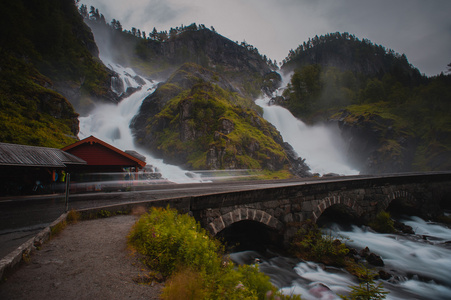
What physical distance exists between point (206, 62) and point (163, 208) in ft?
393

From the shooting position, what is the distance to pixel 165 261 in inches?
155

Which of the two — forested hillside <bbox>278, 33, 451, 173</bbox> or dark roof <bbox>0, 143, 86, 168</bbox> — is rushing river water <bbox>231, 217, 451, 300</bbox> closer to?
dark roof <bbox>0, 143, 86, 168</bbox>

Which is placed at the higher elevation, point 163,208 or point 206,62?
point 206,62

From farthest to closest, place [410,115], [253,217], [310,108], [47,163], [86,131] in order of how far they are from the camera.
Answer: [310,108] → [410,115] → [86,131] → [47,163] → [253,217]

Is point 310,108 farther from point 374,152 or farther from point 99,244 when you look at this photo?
point 99,244

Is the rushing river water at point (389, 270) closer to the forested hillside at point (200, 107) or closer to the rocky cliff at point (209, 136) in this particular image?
the forested hillside at point (200, 107)

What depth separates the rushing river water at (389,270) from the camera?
7.91 m

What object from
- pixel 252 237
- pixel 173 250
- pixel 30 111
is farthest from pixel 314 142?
pixel 173 250

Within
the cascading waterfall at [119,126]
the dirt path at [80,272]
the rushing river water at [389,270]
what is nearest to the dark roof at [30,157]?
the dirt path at [80,272]

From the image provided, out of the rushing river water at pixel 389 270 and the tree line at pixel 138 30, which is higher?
the tree line at pixel 138 30

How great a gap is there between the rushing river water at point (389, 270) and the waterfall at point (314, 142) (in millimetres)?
41388

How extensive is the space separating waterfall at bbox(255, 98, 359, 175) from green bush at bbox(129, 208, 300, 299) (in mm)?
52424

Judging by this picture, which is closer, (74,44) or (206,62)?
(74,44)

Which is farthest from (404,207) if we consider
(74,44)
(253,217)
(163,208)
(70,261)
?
(74,44)
